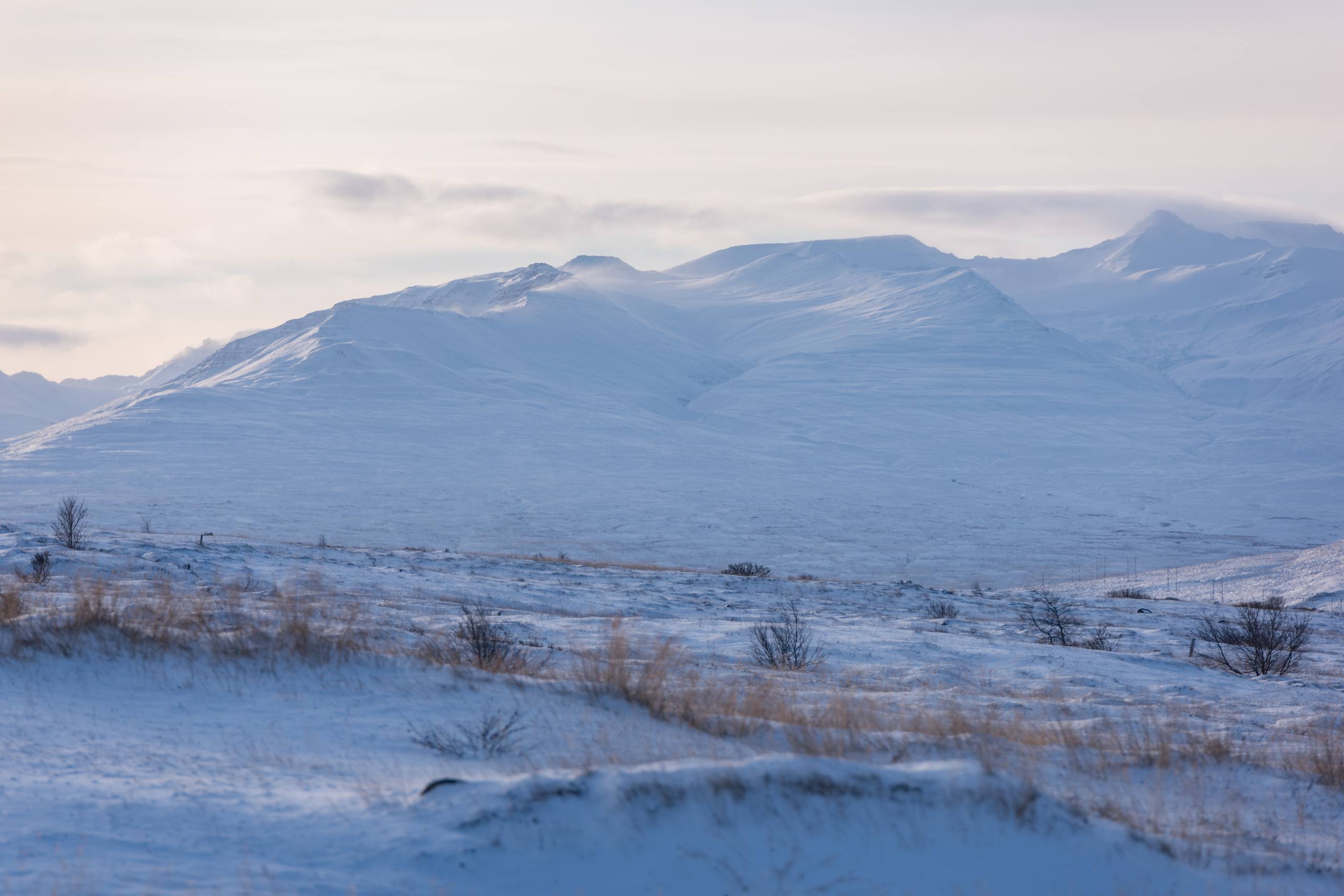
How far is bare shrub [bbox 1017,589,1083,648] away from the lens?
14.4m

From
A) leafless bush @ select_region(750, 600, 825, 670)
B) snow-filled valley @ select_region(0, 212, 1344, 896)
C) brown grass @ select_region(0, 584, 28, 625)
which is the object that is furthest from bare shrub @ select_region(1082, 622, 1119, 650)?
brown grass @ select_region(0, 584, 28, 625)

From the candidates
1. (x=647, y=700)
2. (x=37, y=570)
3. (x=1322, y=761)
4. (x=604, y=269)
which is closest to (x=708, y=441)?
(x=37, y=570)

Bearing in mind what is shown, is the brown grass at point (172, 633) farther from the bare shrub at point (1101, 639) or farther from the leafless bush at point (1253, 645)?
the leafless bush at point (1253, 645)

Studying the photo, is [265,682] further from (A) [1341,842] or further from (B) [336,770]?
(A) [1341,842]

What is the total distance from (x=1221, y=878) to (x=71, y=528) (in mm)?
19267

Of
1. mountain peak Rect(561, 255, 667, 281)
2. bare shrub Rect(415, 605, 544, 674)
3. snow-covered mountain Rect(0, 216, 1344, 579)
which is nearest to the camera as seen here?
bare shrub Rect(415, 605, 544, 674)

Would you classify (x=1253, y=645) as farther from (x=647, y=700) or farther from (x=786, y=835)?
(x=786, y=835)

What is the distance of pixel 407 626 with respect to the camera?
1005cm

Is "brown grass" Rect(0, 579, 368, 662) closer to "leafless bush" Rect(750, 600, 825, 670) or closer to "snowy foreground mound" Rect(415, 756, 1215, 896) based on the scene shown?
"snowy foreground mound" Rect(415, 756, 1215, 896)

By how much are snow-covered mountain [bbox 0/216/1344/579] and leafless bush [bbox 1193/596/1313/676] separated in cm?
1764

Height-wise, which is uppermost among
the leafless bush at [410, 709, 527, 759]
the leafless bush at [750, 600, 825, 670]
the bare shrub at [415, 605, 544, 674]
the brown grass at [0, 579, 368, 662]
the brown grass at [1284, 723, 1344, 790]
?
the brown grass at [0, 579, 368, 662]

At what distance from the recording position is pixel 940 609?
58.2 feet

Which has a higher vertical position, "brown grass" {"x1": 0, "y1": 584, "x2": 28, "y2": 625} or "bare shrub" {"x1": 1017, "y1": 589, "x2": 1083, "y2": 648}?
"brown grass" {"x1": 0, "y1": 584, "x2": 28, "y2": 625}

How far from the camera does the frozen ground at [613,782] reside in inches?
150
